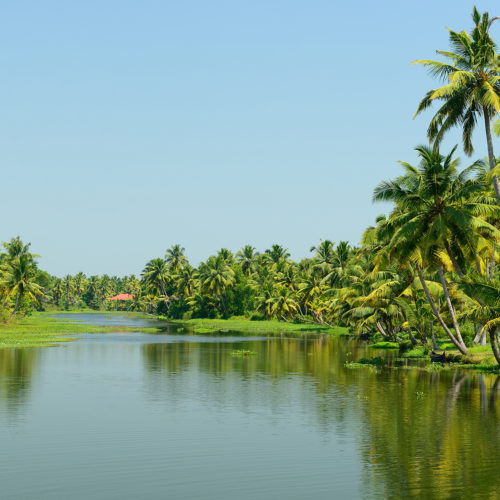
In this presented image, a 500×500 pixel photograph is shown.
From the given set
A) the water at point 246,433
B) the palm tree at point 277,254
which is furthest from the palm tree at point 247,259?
the water at point 246,433

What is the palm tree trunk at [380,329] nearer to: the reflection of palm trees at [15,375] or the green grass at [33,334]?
the green grass at [33,334]

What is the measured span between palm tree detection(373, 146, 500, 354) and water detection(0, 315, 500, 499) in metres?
7.85

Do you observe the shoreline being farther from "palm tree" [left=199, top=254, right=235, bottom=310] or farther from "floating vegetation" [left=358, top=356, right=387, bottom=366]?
"palm tree" [left=199, top=254, right=235, bottom=310]

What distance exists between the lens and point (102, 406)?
28.6m

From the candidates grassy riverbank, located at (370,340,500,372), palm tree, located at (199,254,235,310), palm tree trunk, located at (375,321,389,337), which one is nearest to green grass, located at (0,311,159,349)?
palm tree, located at (199,254,235,310)

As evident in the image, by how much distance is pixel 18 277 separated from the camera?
308 ft

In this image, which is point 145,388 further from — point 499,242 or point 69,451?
point 499,242

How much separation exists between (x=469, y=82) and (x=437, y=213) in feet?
26.2

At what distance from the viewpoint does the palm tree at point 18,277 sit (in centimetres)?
9239

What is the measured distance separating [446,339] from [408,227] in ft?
78.5

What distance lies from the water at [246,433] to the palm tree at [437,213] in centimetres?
785

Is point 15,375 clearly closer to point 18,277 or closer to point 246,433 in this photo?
point 246,433

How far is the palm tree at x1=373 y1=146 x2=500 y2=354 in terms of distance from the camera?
35.8 meters

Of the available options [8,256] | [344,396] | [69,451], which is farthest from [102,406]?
[8,256]
